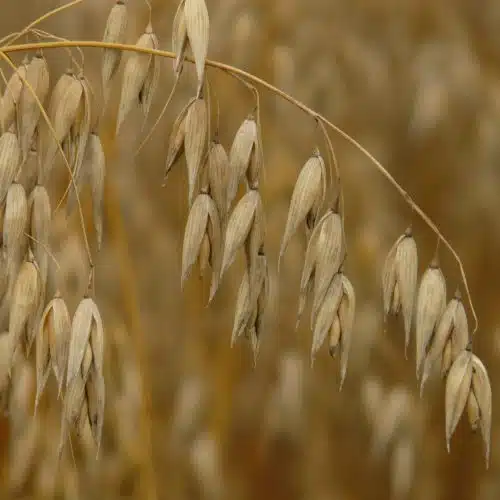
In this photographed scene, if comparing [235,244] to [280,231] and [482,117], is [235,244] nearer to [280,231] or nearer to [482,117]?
[280,231]

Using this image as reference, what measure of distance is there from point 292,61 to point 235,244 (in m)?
0.46

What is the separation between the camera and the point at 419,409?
101cm

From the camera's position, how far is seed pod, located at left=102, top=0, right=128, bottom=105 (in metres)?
0.64

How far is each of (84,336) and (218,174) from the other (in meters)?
0.13

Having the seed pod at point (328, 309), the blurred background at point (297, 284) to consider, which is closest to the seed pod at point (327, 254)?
the seed pod at point (328, 309)

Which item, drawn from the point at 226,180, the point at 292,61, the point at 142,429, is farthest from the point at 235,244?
the point at 292,61

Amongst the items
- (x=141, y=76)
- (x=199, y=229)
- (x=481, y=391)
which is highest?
(x=141, y=76)

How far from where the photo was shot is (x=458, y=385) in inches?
25.0

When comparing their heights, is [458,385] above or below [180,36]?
below

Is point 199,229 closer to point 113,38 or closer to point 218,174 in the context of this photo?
point 218,174

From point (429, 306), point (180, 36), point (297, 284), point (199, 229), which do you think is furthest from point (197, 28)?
point (297, 284)

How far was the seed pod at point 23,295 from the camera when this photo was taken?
624 millimetres

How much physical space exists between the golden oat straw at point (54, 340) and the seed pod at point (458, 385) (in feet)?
0.77

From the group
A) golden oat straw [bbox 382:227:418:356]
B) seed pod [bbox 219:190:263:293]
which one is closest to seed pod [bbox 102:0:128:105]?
seed pod [bbox 219:190:263:293]
